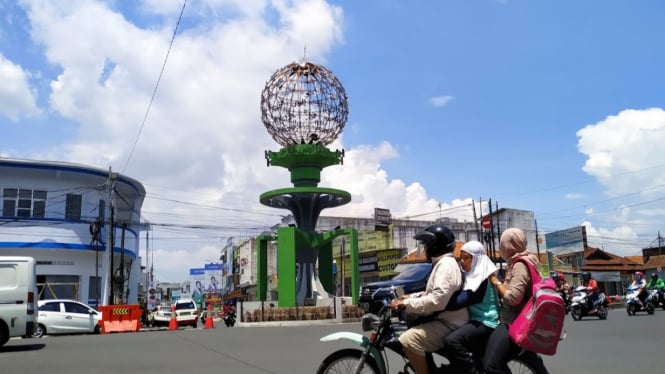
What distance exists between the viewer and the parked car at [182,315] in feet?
93.5

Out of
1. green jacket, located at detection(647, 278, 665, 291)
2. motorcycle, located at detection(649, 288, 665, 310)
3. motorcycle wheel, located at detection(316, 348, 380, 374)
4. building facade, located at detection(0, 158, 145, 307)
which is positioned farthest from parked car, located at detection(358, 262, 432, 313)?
building facade, located at detection(0, 158, 145, 307)

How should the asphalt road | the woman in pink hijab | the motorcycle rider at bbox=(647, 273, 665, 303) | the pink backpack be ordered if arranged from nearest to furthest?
the pink backpack < the woman in pink hijab < the asphalt road < the motorcycle rider at bbox=(647, 273, 665, 303)

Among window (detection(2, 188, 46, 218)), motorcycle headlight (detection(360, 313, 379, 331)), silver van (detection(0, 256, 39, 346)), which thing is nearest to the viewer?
motorcycle headlight (detection(360, 313, 379, 331))

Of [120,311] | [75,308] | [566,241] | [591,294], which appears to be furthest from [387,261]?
[75,308]

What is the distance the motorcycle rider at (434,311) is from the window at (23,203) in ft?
121

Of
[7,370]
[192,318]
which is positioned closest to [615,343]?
[7,370]

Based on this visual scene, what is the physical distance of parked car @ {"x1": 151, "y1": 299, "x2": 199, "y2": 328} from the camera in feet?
93.5

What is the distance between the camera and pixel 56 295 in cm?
3603

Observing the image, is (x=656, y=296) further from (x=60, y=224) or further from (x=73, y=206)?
(x=73, y=206)

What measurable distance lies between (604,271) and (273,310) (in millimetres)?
42668

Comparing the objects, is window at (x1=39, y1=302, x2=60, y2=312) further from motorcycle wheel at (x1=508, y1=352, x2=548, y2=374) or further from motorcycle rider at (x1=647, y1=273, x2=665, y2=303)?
motorcycle rider at (x1=647, y1=273, x2=665, y2=303)

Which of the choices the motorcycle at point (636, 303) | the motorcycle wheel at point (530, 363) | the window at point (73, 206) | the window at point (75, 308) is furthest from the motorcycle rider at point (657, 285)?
the window at point (73, 206)

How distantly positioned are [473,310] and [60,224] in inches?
1436

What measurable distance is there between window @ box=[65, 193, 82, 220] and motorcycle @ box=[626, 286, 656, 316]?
32137mm
